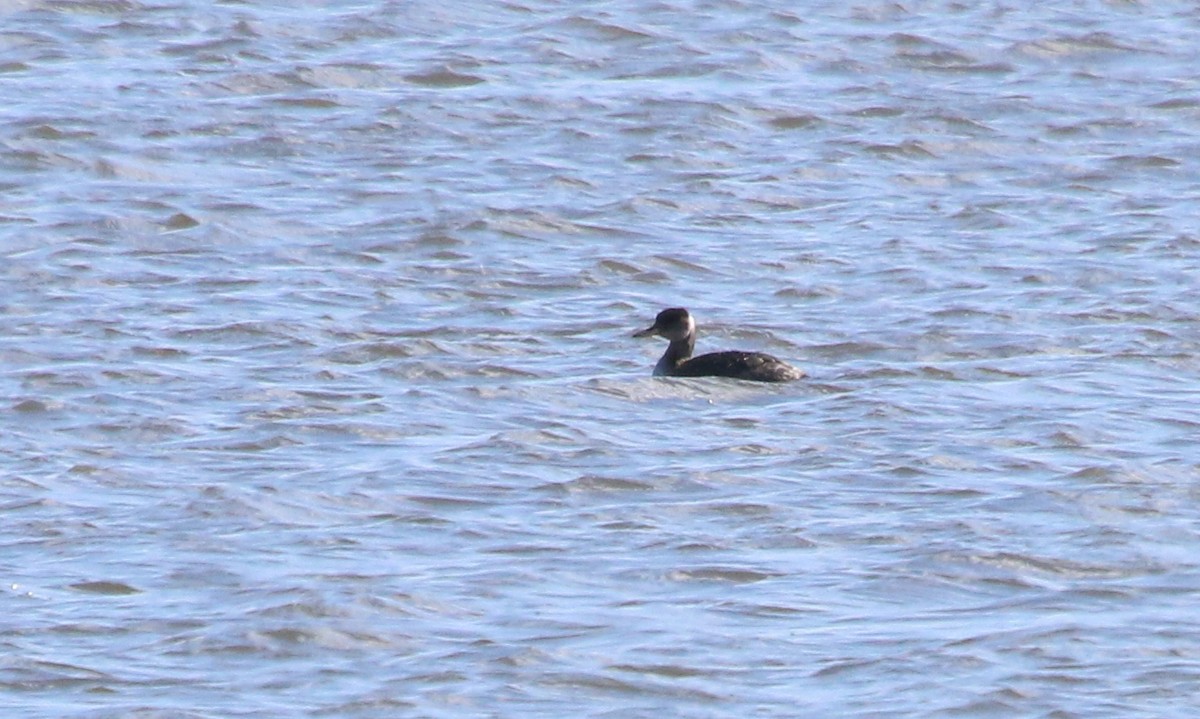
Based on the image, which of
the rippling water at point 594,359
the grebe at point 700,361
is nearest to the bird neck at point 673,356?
the grebe at point 700,361

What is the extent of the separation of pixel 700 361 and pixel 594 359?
2.05 ft

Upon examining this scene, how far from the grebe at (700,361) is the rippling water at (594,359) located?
0.34ft

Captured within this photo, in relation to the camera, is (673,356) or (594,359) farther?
(594,359)

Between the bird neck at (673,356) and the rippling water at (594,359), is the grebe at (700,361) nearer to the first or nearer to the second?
the bird neck at (673,356)

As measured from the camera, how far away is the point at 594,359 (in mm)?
13961

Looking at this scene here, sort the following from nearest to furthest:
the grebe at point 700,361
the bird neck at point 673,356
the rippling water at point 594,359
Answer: the rippling water at point 594,359 → the grebe at point 700,361 → the bird neck at point 673,356

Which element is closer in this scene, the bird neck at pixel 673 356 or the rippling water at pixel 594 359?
the rippling water at pixel 594 359

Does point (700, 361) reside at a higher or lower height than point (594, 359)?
higher

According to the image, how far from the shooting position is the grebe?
43.8ft

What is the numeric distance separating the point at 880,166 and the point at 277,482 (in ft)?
25.0

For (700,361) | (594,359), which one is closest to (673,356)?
(700,361)

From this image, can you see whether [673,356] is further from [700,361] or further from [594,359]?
[594,359]

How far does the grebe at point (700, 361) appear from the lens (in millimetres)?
13352

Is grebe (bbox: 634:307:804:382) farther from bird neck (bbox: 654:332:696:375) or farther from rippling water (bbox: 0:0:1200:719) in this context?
rippling water (bbox: 0:0:1200:719)
